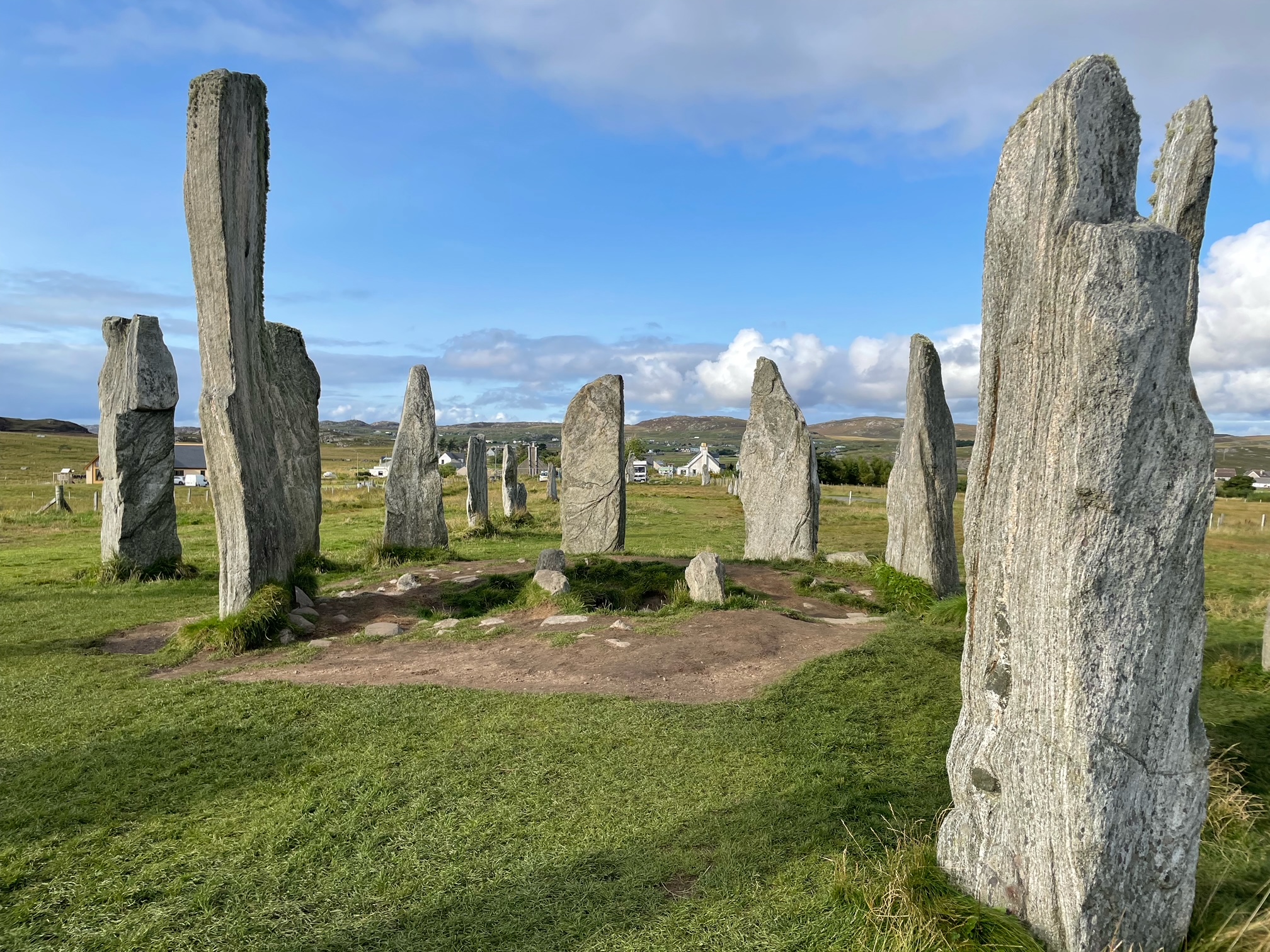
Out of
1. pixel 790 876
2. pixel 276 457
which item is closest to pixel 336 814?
pixel 790 876

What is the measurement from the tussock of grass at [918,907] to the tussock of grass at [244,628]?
7.36m

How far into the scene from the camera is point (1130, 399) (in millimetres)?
3238

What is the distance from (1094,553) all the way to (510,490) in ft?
70.8

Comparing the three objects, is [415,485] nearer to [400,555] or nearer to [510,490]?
[400,555]

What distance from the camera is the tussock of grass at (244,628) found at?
29.8 feet

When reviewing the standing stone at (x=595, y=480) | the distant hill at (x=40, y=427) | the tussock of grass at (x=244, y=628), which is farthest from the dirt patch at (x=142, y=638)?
the distant hill at (x=40, y=427)

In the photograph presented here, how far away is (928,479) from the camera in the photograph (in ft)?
40.4

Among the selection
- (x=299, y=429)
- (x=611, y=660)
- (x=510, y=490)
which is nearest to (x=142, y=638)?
(x=299, y=429)

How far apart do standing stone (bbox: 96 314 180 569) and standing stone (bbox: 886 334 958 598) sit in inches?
474

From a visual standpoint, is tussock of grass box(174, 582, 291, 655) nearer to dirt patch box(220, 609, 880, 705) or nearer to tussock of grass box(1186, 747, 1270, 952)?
dirt patch box(220, 609, 880, 705)

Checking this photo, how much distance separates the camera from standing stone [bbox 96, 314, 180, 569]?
13.7m

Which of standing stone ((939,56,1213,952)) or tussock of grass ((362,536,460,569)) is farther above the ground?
standing stone ((939,56,1213,952))

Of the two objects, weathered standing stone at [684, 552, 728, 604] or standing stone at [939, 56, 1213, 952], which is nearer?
standing stone at [939, 56, 1213, 952]

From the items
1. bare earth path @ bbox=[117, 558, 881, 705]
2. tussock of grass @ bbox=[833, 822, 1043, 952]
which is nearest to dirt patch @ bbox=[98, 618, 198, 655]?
bare earth path @ bbox=[117, 558, 881, 705]
